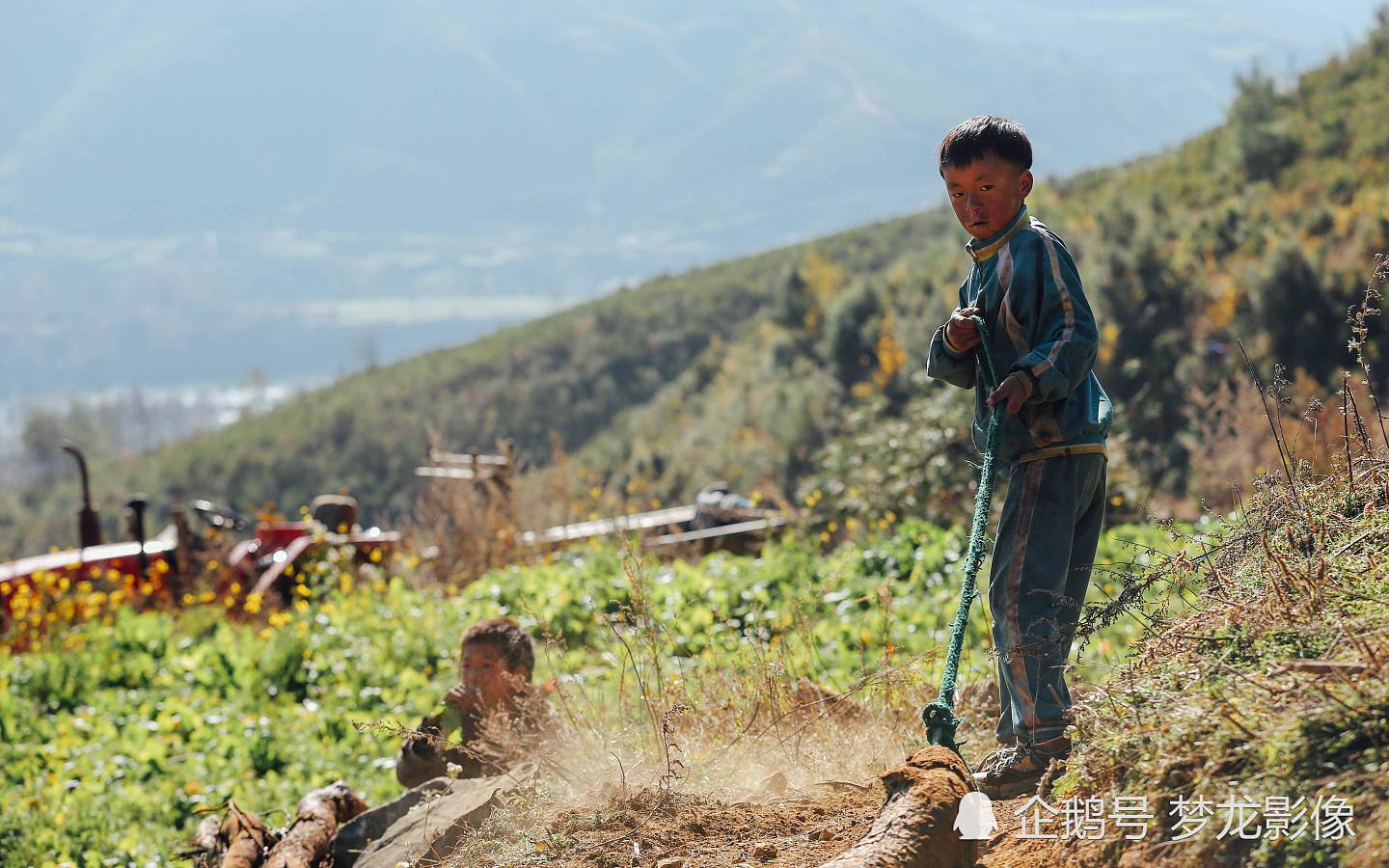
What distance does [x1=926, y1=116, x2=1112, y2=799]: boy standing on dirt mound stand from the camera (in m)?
3.17

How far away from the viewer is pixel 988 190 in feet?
10.7

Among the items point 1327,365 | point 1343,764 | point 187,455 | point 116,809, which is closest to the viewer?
point 1343,764

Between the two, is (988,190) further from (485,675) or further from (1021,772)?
(485,675)

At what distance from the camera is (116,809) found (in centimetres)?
562

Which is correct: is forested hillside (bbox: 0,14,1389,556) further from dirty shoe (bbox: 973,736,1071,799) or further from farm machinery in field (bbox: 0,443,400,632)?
dirty shoe (bbox: 973,736,1071,799)

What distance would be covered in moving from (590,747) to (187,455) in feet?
146

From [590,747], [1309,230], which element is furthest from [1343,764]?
[1309,230]

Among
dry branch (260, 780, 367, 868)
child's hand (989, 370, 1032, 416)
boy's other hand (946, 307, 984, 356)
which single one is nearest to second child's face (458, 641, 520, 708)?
dry branch (260, 780, 367, 868)

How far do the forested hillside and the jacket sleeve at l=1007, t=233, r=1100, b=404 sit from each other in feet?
19.7

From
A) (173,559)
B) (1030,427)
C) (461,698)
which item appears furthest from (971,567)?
(173,559)

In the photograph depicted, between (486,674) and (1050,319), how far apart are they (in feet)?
8.29

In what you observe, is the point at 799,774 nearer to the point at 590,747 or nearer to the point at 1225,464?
the point at 590,747

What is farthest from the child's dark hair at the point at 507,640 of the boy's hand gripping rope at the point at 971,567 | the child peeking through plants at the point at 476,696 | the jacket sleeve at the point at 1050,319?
the jacket sleeve at the point at 1050,319

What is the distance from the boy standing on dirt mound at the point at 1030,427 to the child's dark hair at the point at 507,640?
1.94 meters
